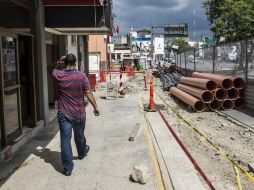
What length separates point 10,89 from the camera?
870 centimetres

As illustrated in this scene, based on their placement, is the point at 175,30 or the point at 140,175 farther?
the point at 175,30

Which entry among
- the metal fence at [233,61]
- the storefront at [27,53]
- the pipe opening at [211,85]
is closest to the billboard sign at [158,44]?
the metal fence at [233,61]

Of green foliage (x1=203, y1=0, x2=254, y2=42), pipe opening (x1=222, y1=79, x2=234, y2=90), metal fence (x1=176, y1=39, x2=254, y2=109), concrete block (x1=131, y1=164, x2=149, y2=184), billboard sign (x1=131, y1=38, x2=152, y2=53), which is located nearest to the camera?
concrete block (x1=131, y1=164, x2=149, y2=184)

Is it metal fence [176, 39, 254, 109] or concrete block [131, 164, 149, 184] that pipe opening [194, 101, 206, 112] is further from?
concrete block [131, 164, 149, 184]

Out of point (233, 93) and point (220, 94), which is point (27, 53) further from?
point (233, 93)

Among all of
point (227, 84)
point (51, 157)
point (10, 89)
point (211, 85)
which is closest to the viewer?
point (51, 157)

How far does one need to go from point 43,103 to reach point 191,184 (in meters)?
5.80

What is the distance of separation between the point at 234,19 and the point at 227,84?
2535cm

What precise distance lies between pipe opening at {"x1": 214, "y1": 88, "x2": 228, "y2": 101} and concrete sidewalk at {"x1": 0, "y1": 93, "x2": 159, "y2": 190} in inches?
161

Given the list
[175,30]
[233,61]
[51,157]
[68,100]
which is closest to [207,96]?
[233,61]

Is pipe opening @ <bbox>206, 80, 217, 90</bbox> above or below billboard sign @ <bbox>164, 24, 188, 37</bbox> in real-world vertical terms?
below

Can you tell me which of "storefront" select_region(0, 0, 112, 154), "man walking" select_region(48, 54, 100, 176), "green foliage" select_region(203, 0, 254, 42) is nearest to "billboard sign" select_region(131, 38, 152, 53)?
"green foliage" select_region(203, 0, 254, 42)

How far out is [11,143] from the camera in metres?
8.65

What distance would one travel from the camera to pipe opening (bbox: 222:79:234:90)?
14616 mm
